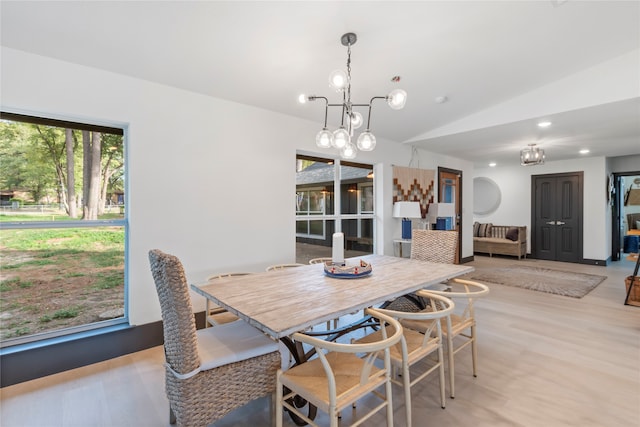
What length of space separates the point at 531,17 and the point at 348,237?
3324 mm

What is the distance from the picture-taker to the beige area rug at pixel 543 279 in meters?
4.70

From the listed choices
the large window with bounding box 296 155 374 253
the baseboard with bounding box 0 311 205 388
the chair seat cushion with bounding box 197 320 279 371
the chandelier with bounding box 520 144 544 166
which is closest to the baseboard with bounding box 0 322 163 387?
the baseboard with bounding box 0 311 205 388

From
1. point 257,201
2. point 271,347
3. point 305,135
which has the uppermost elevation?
point 305,135

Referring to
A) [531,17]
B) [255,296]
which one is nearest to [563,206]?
[531,17]

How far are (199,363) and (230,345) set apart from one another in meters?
0.22

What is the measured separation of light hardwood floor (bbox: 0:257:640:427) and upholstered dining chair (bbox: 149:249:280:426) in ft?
1.25

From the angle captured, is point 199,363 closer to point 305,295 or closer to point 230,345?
point 230,345

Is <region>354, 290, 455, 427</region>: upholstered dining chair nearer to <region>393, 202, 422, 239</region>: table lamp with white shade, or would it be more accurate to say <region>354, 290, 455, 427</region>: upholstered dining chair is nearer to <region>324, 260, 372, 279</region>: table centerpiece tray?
<region>324, 260, 372, 279</region>: table centerpiece tray

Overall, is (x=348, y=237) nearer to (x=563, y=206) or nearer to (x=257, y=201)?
(x=257, y=201)

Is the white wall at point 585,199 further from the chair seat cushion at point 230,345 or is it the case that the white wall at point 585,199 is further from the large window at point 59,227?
the large window at point 59,227

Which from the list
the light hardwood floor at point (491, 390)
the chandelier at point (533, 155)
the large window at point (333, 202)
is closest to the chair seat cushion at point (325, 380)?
the light hardwood floor at point (491, 390)

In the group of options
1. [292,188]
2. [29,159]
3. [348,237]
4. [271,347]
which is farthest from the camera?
[348,237]

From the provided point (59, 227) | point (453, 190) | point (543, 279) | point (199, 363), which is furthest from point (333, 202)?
point (543, 279)

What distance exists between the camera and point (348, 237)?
4848mm
